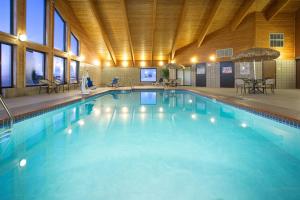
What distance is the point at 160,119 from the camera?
5590mm

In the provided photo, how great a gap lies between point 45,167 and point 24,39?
24.1ft

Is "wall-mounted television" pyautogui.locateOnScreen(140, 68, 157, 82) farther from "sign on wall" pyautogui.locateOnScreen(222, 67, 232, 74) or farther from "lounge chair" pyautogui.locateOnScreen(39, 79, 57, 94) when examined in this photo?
"lounge chair" pyautogui.locateOnScreen(39, 79, 57, 94)

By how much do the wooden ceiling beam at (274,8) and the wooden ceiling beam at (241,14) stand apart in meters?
1.15

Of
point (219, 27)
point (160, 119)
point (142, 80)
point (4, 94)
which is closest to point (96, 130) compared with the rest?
point (160, 119)

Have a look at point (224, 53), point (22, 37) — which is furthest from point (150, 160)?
point (224, 53)

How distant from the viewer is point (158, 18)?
14008 mm

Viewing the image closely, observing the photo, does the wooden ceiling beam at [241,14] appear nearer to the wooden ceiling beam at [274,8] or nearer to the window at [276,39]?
the wooden ceiling beam at [274,8]

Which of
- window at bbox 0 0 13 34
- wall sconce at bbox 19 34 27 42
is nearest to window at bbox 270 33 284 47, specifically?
wall sconce at bbox 19 34 27 42

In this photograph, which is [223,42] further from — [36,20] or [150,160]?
[150,160]

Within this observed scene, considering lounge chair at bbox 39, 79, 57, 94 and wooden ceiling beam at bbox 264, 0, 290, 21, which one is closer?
lounge chair at bbox 39, 79, 57, 94

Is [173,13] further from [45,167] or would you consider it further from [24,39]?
[45,167]

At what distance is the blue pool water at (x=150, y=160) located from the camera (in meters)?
2.13

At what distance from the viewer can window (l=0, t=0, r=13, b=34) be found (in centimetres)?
781

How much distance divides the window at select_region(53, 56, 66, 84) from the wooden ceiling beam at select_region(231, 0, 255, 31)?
381 inches
